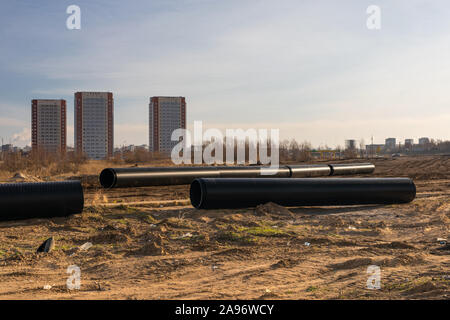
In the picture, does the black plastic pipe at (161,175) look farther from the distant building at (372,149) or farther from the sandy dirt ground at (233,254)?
the distant building at (372,149)

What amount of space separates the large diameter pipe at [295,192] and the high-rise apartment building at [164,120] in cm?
9051

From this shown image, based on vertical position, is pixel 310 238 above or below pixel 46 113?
below

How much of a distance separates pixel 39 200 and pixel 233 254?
5.84 meters

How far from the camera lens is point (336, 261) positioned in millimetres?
6473

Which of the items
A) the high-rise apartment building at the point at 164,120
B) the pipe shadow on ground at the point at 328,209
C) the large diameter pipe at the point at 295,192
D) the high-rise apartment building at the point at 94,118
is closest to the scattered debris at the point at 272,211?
the large diameter pipe at the point at 295,192

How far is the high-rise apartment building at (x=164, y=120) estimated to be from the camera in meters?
102

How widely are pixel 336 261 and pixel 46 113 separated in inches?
3884

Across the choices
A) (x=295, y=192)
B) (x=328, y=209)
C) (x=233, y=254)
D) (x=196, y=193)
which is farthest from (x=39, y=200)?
(x=328, y=209)

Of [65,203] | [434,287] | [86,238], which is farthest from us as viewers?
[65,203]

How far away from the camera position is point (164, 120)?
10356 centimetres

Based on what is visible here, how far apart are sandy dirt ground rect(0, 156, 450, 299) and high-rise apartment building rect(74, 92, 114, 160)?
88.3 metres

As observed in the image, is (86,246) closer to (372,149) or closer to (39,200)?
(39,200)
